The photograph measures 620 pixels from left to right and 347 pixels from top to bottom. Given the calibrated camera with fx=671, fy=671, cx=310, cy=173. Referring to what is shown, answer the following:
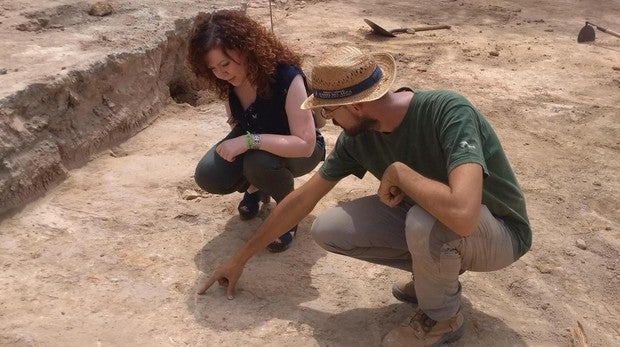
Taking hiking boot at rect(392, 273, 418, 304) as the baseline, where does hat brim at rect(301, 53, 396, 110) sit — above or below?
above

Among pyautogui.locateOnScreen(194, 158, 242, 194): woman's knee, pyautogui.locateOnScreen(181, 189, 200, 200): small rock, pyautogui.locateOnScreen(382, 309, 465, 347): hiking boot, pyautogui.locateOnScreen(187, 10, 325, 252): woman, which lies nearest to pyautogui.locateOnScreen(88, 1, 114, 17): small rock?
pyautogui.locateOnScreen(181, 189, 200, 200): small rock

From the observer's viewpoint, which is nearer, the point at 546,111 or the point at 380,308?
the point at 380,308

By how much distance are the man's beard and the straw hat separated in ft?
0.34

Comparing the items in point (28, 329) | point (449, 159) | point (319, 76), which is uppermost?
point (319, 76)

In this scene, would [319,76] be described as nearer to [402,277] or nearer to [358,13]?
[402,277]

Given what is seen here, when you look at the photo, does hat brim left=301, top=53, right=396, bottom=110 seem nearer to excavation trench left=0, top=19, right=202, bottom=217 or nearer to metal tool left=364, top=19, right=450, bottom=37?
excavation trench left=0, top=19, right=202, bottom=217

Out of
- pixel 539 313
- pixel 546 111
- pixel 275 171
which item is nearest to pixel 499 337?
pixel 539 313

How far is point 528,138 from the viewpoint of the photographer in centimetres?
455

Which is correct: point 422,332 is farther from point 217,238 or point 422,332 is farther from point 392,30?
point 392,30

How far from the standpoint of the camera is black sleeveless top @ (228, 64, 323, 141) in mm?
3064

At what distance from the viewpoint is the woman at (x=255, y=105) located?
297 centimetres

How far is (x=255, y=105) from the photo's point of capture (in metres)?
3.12

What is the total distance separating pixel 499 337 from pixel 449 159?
85 centimetres

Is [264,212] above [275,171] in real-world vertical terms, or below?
below
